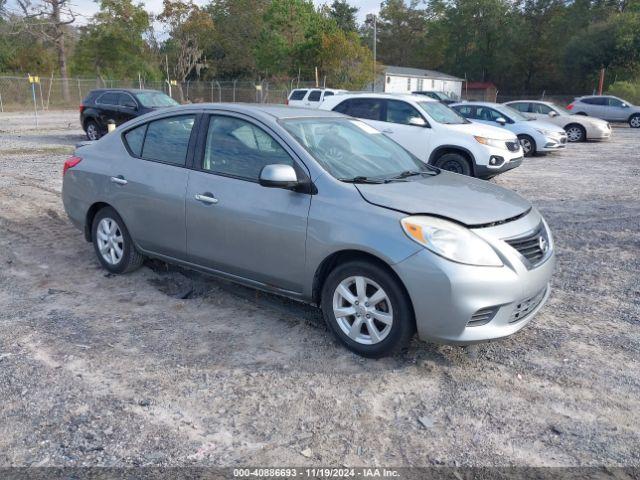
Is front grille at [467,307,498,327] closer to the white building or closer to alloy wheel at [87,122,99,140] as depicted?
alloy wheel at [87,122,99,140]

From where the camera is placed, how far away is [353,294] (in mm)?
3980

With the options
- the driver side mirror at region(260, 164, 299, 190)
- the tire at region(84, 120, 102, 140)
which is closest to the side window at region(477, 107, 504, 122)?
the tire at region(84, 120, 102, 140)

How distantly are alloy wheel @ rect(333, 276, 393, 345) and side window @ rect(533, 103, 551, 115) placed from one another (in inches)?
747

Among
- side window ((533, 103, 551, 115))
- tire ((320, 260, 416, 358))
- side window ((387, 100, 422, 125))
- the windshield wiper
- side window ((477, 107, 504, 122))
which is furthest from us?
side window ((533, 103, 551, 115))

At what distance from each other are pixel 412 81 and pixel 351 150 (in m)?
57.8

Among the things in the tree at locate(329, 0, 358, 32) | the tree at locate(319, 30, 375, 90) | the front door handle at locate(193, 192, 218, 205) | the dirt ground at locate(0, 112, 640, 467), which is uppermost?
the tree at locate(329, 0, 358, 32)

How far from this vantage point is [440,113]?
1139cm

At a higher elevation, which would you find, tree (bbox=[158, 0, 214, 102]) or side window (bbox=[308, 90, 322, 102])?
tree (bbox=[158, 0, 214, 102])

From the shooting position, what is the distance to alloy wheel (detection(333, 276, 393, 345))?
12.6 feet

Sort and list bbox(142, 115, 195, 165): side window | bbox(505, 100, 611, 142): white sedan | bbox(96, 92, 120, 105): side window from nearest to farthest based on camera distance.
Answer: bbox(142, 115, 195, 165): side window, bbox(96, 92, 120, 105): side window, bbox(505, 100, 611, 142): white sedan

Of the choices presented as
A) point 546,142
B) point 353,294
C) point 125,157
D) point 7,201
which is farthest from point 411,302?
point 546,142

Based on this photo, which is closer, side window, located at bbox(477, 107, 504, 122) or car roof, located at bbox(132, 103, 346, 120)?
car roof, located at bbox(132, 103, 346, 120)

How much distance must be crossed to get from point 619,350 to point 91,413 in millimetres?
3598

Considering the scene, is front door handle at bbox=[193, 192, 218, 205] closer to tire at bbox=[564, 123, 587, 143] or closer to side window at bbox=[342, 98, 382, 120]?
side window at bbox=[342, 98, 382, 120]
